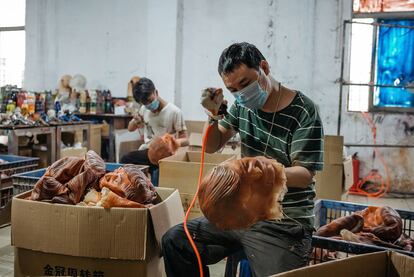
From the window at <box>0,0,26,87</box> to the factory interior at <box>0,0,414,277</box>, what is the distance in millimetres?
23

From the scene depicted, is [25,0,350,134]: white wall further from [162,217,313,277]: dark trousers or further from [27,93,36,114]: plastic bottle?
[162,217,313,277]: dark trousers

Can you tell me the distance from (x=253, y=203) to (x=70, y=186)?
2.88 feet

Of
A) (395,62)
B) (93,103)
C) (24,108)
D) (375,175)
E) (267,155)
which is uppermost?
(395,62)

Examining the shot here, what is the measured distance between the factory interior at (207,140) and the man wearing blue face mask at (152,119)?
14 millimetres

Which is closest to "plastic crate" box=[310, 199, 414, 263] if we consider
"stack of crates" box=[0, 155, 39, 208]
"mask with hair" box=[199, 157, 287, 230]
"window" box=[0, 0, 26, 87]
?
"mask with hair" box=[199, 157, 287, 230]

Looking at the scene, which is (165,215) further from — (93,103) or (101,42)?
(101,42)

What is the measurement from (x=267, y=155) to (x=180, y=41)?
4.30 m

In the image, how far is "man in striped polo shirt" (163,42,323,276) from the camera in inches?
59.9

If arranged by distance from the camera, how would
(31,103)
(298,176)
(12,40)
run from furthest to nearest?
(12,40) → (31,103) → (298,176)

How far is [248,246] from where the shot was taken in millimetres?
1563

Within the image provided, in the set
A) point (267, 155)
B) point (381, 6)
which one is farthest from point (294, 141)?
point (381, 6)

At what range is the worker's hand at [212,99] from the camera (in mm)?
1645

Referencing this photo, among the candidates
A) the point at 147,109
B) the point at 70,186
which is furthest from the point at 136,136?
the point at 70,186

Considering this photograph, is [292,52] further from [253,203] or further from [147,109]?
[253,203]
